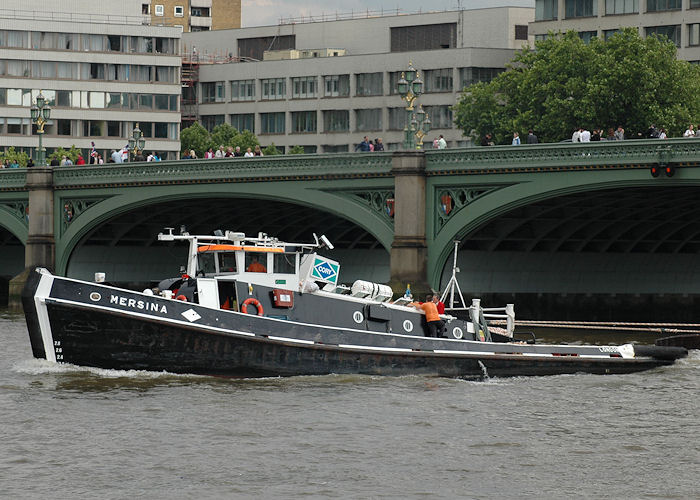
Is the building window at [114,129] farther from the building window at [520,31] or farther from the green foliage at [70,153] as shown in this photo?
the building window at [520,31]

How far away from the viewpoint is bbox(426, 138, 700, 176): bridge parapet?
1960 inches

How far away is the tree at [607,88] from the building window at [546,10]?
14609 millimetres

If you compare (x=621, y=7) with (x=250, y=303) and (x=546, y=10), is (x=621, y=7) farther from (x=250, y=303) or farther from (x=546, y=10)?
(x=250, y=303)

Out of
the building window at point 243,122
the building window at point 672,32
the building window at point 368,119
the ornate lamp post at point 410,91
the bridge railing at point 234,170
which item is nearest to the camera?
the ornate lamp post at point 410,91

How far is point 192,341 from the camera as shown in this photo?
36.3 metres

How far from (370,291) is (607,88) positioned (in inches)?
1942

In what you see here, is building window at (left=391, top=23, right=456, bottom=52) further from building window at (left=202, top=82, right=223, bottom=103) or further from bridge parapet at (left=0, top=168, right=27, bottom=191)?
bridge parapet at (left=0, top=168, right=27, bottom=191)

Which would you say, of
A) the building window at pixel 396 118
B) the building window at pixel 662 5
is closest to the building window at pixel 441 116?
the building window at pixel 396 118

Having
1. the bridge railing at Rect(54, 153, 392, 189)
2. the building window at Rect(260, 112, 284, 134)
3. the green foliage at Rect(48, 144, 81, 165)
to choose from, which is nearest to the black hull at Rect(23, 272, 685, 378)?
the bridge railing at Rect(54, 153, 392, 189)

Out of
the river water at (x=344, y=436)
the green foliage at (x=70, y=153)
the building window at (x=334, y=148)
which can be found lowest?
the river water at (x=344, y=436)

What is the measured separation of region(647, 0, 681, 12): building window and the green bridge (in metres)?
33.2

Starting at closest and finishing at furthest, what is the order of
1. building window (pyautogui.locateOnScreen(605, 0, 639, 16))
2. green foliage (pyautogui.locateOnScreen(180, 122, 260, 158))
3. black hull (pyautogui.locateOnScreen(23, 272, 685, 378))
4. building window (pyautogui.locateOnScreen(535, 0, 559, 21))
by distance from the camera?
black hull (pyautogui.locateOnScreen(23, 272, 685, 378)) < building window (pyautogui.locateOnScreen(605, 0, 639, 16)) < building window (pyautogui.locateOnScreen(535, 0, 559, 21)) < green foliage (pyautogui.locateOnScreen(180, 122, 260, 158))

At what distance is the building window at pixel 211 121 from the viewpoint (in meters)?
132

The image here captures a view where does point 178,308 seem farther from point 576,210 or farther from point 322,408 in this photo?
point 576,210
